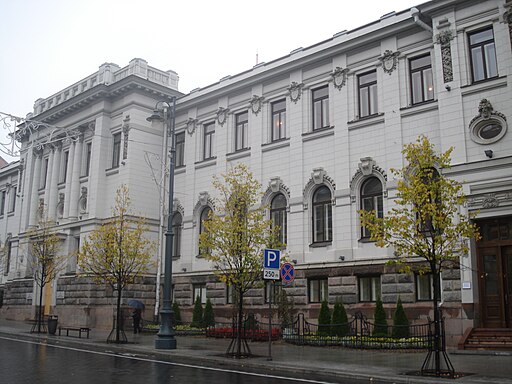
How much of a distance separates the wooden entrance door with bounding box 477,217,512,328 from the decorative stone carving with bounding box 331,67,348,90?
9.97 metres

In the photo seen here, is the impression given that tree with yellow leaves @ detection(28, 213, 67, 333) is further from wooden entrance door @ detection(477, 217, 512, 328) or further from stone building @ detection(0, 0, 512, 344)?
wooden entrance door @ detection(477, 217, 512, 328)

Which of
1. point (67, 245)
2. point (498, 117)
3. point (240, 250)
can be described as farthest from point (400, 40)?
point (67, 245)

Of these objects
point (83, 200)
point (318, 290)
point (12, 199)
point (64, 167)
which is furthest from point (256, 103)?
point (12, 199)

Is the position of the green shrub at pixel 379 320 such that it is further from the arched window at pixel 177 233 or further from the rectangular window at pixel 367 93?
the arched window at pixel 177 233

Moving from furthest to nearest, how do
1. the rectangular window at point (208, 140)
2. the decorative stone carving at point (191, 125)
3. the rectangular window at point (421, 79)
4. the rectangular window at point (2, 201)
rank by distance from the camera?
the rectangular window at point (2, 201), the decorative stone carving at point (191, 125), the rectangular window at point (208, 140), the rectangular window at point (421, 79)

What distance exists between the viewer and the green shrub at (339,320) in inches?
934

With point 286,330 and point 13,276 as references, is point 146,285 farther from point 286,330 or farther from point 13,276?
point 13,276

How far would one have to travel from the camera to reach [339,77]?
27922 millimetres

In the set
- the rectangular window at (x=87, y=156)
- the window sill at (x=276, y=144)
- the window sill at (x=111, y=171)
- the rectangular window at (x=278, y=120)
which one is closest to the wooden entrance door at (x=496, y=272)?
the window sill at (x=276, y=144)

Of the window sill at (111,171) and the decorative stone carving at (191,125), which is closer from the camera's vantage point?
the decorative stone carving at (191,125)

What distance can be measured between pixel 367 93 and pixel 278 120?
5.70 meters

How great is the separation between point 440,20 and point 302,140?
8.72m

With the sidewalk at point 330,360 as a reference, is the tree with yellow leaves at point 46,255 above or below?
above

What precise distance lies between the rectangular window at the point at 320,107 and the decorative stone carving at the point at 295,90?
76 cm
